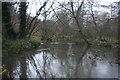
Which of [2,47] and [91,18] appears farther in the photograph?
[91,18]

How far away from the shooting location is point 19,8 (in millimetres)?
17250

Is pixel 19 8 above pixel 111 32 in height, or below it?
above

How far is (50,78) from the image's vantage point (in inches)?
251

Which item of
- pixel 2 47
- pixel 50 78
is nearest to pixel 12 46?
pixel 2 47

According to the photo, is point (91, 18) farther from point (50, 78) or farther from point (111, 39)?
point (50, 78)

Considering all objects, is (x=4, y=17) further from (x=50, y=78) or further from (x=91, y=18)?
(x=91, y=18)

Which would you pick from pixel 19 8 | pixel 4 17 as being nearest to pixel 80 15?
pixel 19 8

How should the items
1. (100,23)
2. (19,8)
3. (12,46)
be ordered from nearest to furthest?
(12,46), (19,8), (100,23)

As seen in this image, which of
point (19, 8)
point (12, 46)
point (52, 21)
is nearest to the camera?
point (12, 46)

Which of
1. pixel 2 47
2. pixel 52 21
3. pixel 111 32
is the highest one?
pixel 52 21

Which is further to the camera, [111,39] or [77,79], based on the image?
[111,39]

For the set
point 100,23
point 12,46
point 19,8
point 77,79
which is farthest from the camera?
point 100,23

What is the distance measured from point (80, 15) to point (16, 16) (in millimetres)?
9191

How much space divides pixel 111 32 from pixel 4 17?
45.7 feet
